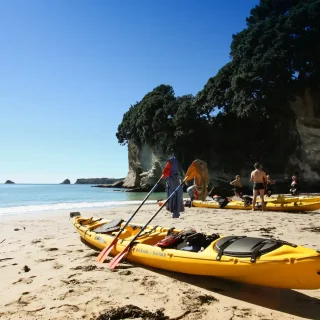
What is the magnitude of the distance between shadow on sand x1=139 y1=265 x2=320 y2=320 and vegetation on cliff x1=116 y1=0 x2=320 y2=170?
26351 millimetres

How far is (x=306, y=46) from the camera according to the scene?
2838 centimetres

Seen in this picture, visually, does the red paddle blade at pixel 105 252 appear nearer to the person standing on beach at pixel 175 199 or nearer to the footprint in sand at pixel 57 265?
the footprint in sand at pixel 57 265

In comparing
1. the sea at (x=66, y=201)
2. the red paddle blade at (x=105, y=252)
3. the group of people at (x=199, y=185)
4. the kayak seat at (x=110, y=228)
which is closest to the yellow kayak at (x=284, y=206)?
the group of people at (x=199, y=185)

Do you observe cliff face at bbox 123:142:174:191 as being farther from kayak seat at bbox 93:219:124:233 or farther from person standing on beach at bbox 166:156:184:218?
kayak seat at bbox 93:219:124:233

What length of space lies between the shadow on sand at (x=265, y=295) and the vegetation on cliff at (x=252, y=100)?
2635 cm

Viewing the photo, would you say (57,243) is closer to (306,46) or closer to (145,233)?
(145,233)

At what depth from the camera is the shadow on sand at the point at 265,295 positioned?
3.04m

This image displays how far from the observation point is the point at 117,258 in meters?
4.62

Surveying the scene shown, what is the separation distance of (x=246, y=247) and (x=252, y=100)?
27198mm

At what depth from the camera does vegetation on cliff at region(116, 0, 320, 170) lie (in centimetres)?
2833

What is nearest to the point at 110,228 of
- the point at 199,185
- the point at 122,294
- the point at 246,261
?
the point at 122,294

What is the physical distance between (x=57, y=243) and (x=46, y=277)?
2318 millimetres

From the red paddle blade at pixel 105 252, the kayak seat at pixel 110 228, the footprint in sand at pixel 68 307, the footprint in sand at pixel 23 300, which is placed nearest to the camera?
the footprint in sand at pixel 68 307

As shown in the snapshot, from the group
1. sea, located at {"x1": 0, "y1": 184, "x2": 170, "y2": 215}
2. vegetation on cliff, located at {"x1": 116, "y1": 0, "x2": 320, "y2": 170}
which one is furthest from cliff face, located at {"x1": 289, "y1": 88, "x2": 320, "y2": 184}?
sea, located at {"x1": 0, "y1": 184, "x2": 170, "y2": 215}
